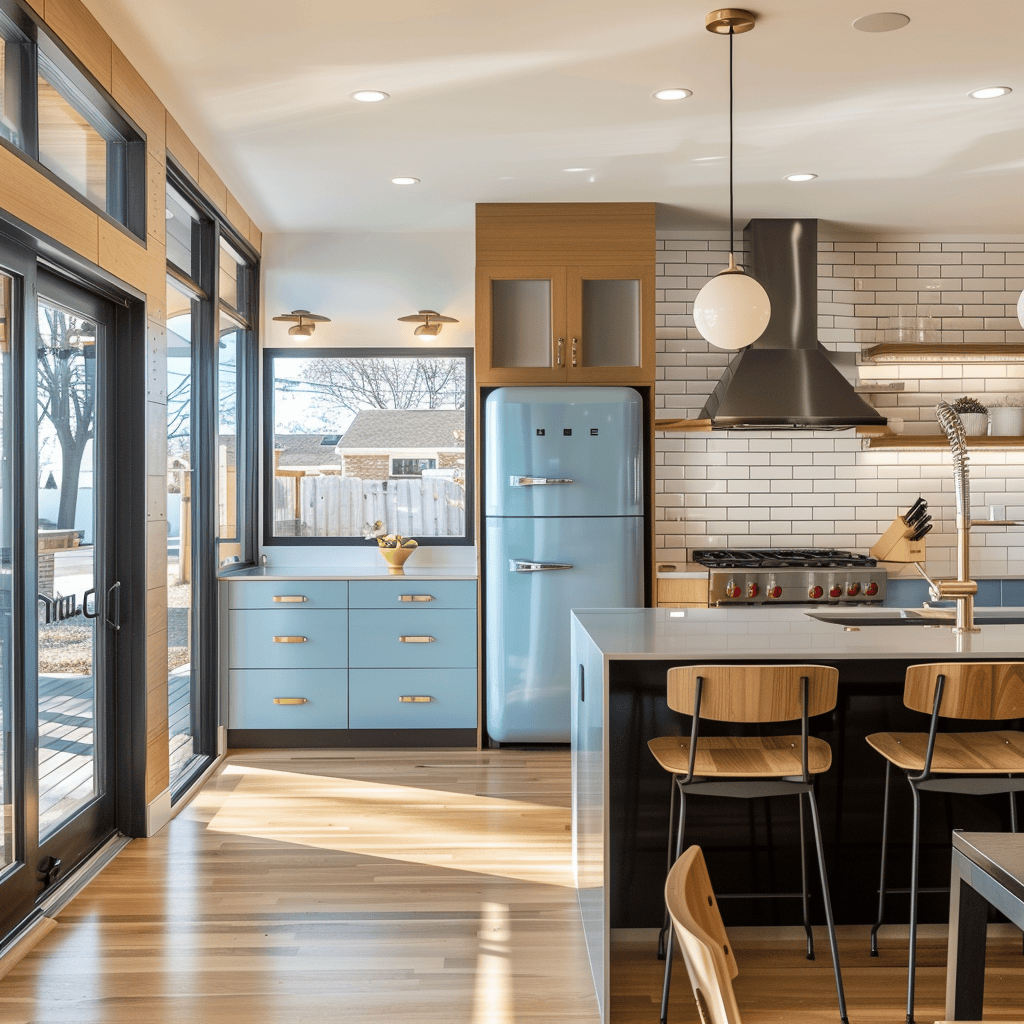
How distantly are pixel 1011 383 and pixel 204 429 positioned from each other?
174 inches

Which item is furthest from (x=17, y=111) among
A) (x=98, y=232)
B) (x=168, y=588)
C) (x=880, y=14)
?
(x=880, y=14)

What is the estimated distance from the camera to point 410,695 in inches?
196

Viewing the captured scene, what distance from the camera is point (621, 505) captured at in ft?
16.0

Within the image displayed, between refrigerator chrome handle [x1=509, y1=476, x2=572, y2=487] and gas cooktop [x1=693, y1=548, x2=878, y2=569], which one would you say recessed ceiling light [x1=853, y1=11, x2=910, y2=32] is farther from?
gas cooktop [x1=693, y1=548, x2=878, y2=569]

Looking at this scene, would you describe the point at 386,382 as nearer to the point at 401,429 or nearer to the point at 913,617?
the point at 401,429

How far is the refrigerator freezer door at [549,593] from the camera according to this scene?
16.0 ft

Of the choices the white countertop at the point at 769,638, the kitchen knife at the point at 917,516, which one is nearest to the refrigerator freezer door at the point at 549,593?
the kitchen knife at the point at 917,516

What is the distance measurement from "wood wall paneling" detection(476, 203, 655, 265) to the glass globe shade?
74.1 inches

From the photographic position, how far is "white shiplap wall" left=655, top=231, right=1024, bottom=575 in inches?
217

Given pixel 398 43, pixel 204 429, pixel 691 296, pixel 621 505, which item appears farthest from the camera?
pixel 691 296

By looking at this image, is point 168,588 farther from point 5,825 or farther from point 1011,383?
point 1011,383

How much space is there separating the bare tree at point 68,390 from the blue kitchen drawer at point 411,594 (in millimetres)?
1862

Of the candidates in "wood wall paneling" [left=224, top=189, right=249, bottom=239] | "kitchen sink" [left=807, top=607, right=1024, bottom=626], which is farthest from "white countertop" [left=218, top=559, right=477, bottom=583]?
"kitchen sink" [left=807, top=607, right=1024, bottom=626]

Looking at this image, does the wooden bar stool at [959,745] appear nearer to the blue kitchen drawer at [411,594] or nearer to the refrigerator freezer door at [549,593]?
the refrigerator freezer door at [549,593]
